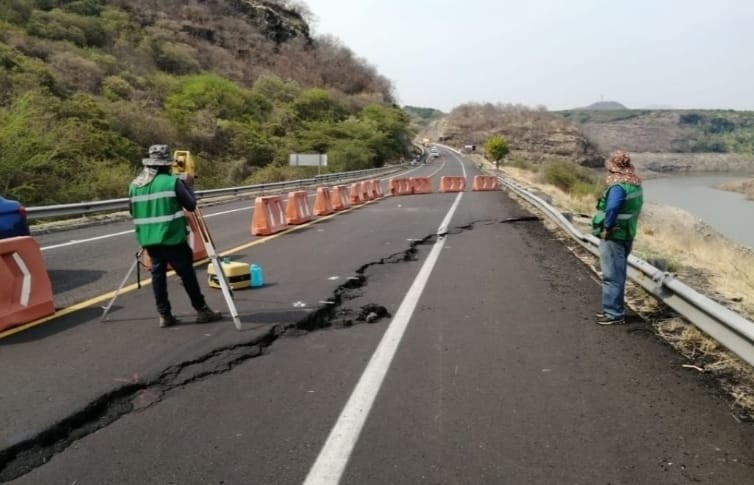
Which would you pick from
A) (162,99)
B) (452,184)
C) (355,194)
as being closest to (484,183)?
(452,184)

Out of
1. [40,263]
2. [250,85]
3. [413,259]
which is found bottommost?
[413,259]

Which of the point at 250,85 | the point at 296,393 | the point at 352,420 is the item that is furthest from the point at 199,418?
the point at 250,85

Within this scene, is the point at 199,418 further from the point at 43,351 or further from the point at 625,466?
the point at 625,466

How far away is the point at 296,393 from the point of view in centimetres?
451

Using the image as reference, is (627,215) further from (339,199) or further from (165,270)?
(339,199)

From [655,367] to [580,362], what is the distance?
0.60 metres

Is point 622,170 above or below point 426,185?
above

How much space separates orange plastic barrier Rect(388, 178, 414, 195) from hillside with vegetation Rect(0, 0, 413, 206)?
11131mm

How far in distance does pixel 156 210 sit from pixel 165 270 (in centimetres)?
61

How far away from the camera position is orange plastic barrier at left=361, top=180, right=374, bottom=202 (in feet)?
85.4

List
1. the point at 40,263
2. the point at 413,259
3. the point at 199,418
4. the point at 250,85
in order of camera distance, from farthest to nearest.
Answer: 1. the point at 250,85
2. the point at 413,259
3. the point at 40,263
4. the point at 199,418

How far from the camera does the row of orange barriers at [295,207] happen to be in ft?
46.6

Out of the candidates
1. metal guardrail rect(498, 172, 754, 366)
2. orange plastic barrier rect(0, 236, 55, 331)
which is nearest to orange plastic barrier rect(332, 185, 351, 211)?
metal guardrail rect(498, 172, 754, 366)

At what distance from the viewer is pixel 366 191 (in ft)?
87.7
